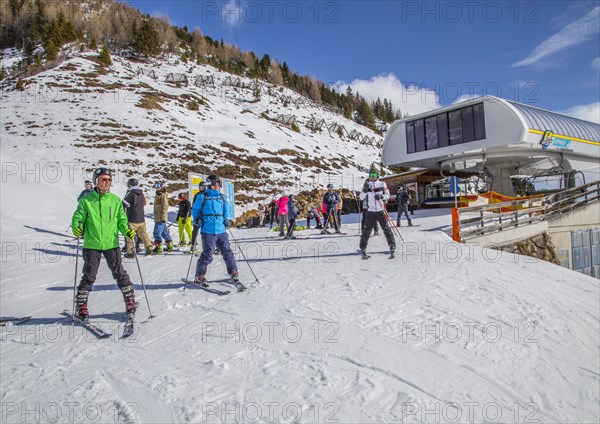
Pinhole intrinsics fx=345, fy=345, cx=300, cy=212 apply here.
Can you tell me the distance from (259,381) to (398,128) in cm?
2835

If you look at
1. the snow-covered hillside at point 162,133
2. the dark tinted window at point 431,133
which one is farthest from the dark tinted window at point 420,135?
the snow-covered hillside at point 162,133

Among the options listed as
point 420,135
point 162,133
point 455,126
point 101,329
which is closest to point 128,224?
point 101,329

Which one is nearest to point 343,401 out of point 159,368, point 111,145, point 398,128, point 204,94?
point 159,368

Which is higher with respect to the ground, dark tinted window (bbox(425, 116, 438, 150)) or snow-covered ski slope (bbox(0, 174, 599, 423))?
dark tinted window (bbox(425, 116, 438, 150))

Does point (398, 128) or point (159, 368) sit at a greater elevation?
point (398, 128)

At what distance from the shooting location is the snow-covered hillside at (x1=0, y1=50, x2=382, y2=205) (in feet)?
105

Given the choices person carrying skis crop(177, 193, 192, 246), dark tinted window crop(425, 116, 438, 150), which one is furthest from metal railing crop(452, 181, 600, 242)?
dark tinted window crop(425, 116, 438, 150)

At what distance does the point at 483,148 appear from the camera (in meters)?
23.1

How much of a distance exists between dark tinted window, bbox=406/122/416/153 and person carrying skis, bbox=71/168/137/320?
2610cm

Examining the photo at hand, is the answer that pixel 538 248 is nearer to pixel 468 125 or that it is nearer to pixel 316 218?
pixel 316 218

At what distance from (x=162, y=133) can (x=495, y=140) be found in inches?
1316

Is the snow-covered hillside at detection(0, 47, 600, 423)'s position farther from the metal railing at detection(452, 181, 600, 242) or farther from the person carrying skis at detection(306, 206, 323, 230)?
the person carrying skis at detection(306, 206, 323, 230)

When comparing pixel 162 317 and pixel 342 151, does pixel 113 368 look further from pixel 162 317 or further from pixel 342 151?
pixel 342 151

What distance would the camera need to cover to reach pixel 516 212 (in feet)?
38.5
